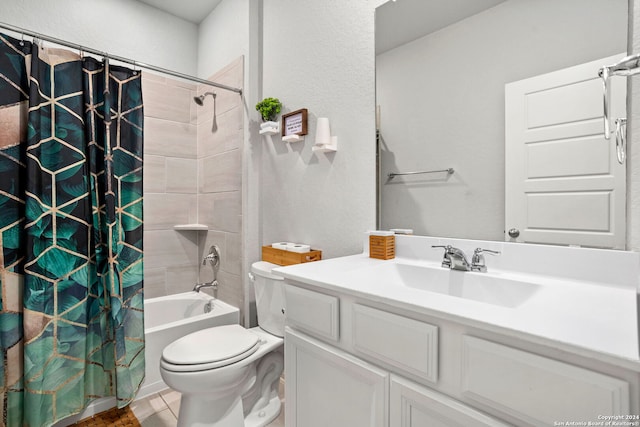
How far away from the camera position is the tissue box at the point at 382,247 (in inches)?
54.3

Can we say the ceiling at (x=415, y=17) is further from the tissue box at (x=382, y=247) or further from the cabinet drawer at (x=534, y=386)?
the cabinet drawer at (x=534, y=386)

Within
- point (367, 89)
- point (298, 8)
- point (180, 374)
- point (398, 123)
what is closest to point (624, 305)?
point (398, 123)

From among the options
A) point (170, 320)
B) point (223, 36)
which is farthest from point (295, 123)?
point (170, 320)

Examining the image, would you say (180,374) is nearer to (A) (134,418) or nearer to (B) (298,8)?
(A) (134,418)

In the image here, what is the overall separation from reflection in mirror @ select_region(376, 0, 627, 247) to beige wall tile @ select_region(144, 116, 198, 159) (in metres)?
1.84

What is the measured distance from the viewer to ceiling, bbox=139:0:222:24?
8.31 feet

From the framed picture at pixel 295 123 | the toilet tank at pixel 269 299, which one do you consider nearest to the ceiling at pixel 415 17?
A: the framed picture at pixel 295 123

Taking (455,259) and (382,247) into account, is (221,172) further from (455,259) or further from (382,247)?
(455,259)

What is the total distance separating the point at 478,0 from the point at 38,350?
236 centimetres

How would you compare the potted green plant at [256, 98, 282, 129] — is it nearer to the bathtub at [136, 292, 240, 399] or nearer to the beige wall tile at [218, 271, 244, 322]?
the beige wall tile at [218, 271, 244, 322]

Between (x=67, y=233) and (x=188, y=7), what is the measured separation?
6.82ft

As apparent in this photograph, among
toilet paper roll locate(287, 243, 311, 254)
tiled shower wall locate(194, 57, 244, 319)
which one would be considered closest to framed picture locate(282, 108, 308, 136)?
tiled shower wall locate(194, 57, 244, 319)

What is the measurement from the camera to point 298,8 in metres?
1.96

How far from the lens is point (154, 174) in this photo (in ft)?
8.34
